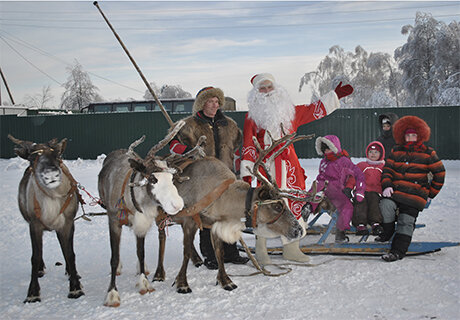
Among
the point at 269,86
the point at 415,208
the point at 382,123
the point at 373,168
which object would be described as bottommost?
the point at 415,208

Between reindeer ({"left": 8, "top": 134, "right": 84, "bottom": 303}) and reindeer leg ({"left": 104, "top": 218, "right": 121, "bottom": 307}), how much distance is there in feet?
1.24

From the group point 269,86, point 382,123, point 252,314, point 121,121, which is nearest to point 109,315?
point 252,314

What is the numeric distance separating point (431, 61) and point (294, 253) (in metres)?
21.9

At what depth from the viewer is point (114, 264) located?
379 centimetres

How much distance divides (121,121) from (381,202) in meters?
12.9

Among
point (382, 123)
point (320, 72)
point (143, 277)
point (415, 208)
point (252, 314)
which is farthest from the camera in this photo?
point (320, 72)

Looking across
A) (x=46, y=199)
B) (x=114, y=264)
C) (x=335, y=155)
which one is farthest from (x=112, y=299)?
(x=335, y=155)

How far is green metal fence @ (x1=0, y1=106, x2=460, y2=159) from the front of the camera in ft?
45.1

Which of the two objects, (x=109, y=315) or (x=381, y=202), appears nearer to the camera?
(x=109, y=315)

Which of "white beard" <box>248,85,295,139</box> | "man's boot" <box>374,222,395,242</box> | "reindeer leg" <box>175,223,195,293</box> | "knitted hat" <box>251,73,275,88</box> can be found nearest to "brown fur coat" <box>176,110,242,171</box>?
"white beard" <box>248,85,295,139</box>

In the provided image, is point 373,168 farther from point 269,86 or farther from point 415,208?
point 269,86

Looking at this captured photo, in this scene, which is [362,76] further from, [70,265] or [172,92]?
[70,265]

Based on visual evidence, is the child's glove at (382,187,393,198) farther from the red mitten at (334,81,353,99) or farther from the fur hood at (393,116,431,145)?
the red mitten at (334,81,353,99)

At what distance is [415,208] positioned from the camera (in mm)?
4527
